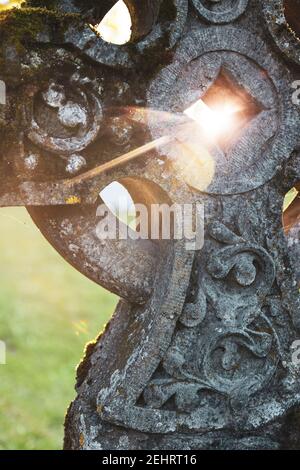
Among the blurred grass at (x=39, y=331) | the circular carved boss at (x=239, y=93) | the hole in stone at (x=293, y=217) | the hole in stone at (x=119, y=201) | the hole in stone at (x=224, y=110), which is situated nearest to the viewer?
the circular carved boss at (x=239, y=93)

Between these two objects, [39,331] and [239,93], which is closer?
[239,93]

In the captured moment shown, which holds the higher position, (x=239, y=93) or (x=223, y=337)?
(x=239, y=93)

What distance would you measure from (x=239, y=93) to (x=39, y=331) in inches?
213

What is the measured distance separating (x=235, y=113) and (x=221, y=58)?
0.31 metres

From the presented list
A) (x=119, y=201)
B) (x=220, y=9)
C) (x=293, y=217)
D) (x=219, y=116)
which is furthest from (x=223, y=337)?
(x=220, y=9)

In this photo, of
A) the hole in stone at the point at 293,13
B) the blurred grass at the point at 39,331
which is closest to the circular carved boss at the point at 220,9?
the hole in stone at the point at 293,13

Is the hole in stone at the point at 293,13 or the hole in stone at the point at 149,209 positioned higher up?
the hole in stone at the point at 293,13

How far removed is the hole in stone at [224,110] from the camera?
3.29 m

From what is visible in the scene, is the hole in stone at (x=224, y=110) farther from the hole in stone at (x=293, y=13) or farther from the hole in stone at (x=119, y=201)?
the hole in stone at (x=119, y=201)

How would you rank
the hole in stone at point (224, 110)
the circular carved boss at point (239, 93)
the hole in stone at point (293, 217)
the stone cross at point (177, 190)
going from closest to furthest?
the stone cross at point (177, 190)
the circular carved boss at point (239, 93)
the hole in stone at point (224, 110)
the hole in stone at point (293, 217)

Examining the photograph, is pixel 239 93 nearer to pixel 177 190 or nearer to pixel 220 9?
pixel 220 9

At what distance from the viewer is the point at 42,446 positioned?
552cm

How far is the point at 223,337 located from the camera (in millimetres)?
3266

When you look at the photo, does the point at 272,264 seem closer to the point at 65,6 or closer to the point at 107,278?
the point at 107,278
